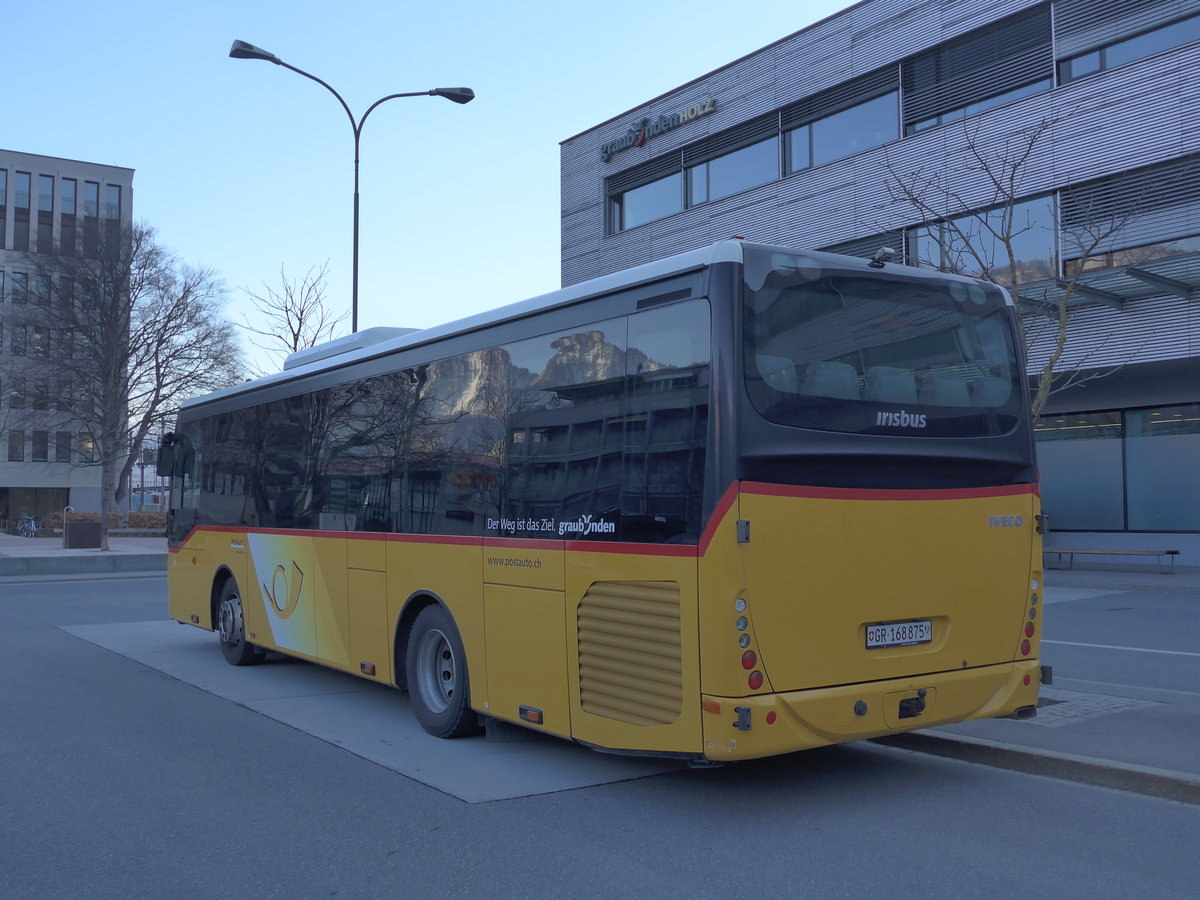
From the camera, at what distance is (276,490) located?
10570 mm

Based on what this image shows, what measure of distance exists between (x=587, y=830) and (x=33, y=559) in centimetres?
2521

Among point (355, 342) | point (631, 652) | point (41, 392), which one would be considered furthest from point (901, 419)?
point (41, 392)

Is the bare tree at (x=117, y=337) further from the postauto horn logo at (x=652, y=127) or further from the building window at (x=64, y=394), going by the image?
the postauto horn logo at (x=652, y=127)

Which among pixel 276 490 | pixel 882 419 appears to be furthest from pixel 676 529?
pixel 276 490

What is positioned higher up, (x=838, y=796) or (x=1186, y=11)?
(x=1186, y=11)

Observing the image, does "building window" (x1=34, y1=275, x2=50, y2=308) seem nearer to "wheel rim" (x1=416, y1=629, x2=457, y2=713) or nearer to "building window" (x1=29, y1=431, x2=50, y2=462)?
"building window" (x1=29, y1=431, x2=50, y2=462)

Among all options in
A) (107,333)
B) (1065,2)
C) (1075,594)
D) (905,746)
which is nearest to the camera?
(905,746)

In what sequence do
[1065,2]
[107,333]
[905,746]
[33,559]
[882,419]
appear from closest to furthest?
1. [882,419]
2. [905,746]
3. [1065,2]
4. [33,559]
5. [107,333]

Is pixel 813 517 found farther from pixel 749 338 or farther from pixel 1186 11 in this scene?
pixel 1186 11

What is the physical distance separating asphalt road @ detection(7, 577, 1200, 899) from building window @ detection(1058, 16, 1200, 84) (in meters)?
21.6

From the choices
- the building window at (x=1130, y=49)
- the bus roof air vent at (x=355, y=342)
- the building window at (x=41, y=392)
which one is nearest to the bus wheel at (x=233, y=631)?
the bus roof air vent at (x=355, y=342)

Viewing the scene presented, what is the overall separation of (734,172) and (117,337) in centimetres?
2264

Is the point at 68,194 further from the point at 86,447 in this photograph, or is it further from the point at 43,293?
the point at 43,293

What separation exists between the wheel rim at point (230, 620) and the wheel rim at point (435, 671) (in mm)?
4112
